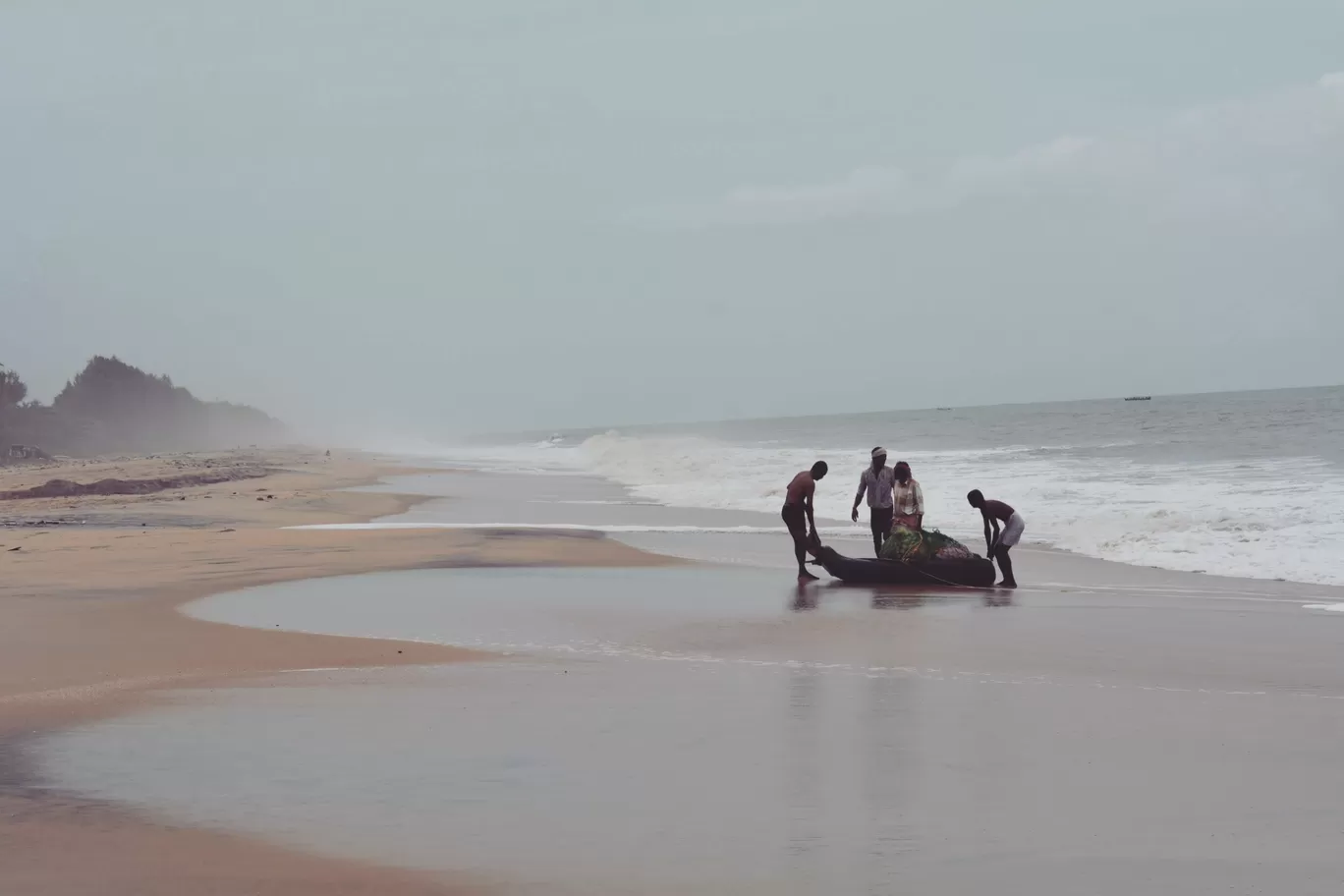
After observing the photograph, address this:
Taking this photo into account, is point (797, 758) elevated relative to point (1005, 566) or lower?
lower

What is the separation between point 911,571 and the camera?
45.8ft

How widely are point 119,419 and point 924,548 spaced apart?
93530 mm

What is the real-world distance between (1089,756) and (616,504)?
22693 millimetres

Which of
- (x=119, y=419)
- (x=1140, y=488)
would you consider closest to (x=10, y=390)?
(x=119, y=419)

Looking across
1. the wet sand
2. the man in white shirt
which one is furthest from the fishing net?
the wet sand

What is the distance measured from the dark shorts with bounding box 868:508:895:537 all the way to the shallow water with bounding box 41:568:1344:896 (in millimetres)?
5289

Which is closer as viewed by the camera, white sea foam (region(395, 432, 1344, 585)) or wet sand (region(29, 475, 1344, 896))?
wet sand (region(29, 475, 1344, 896))

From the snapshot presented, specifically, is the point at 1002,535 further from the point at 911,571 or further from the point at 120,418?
the point at 120,418

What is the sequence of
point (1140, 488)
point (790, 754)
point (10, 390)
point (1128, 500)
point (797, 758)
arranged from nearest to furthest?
point (797, 758)
point (790, 754)
point (1128, 500)
point (1140, 488)
point (10, 390)

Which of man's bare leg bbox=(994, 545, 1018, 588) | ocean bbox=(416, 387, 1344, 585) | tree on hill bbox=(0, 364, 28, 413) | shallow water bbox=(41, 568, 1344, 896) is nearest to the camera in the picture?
shallow water bbox=(41, 568, 1344, 896)

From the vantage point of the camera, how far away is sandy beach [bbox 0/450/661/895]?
469cm

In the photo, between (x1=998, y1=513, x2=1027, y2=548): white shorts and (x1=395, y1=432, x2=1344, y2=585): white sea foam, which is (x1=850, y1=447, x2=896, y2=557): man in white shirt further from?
(x1=395, y1=432, x2=1344, y2=585): white sea foam

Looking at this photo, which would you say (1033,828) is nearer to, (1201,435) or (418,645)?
(418,645)

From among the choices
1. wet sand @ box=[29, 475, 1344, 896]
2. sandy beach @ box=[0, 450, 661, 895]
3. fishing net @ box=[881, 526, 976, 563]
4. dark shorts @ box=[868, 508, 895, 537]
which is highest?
dark shorts @ box=[868, 508, 895, 537]
